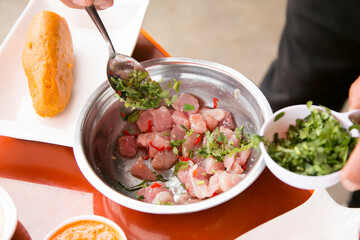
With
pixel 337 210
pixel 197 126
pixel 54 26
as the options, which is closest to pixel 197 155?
pixel 197 126

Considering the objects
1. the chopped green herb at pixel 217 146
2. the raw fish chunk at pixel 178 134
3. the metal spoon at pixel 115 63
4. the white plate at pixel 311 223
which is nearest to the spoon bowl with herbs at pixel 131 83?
the metal spoon at pixel 115 63

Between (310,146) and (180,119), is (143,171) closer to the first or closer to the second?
(180,119)

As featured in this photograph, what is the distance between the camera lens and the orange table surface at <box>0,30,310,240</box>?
1.08 meters

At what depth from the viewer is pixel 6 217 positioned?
99 cm

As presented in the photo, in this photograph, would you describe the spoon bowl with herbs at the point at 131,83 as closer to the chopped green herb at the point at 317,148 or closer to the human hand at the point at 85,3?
the human hand at the point at 85,3

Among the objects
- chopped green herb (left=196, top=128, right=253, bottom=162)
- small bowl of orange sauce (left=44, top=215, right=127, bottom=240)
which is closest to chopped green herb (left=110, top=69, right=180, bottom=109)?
chopped green herb (left=196, top=128, right=253, bottom=162)

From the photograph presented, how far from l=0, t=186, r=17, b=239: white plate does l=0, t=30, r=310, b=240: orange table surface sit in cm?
10

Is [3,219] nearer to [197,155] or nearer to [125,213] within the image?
[125,213]

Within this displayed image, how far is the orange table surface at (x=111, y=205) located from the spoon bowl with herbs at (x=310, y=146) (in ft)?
0.66

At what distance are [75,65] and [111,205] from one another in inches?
24.8

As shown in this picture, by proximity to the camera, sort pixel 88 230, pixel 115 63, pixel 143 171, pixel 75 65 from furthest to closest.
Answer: pixel 75 65
pixel 115 63
pixel 143 171
pixel 88 230

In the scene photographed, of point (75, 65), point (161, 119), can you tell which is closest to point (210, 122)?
point (161, 119)

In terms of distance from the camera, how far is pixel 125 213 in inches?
44.1

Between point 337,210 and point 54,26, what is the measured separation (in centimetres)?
112
